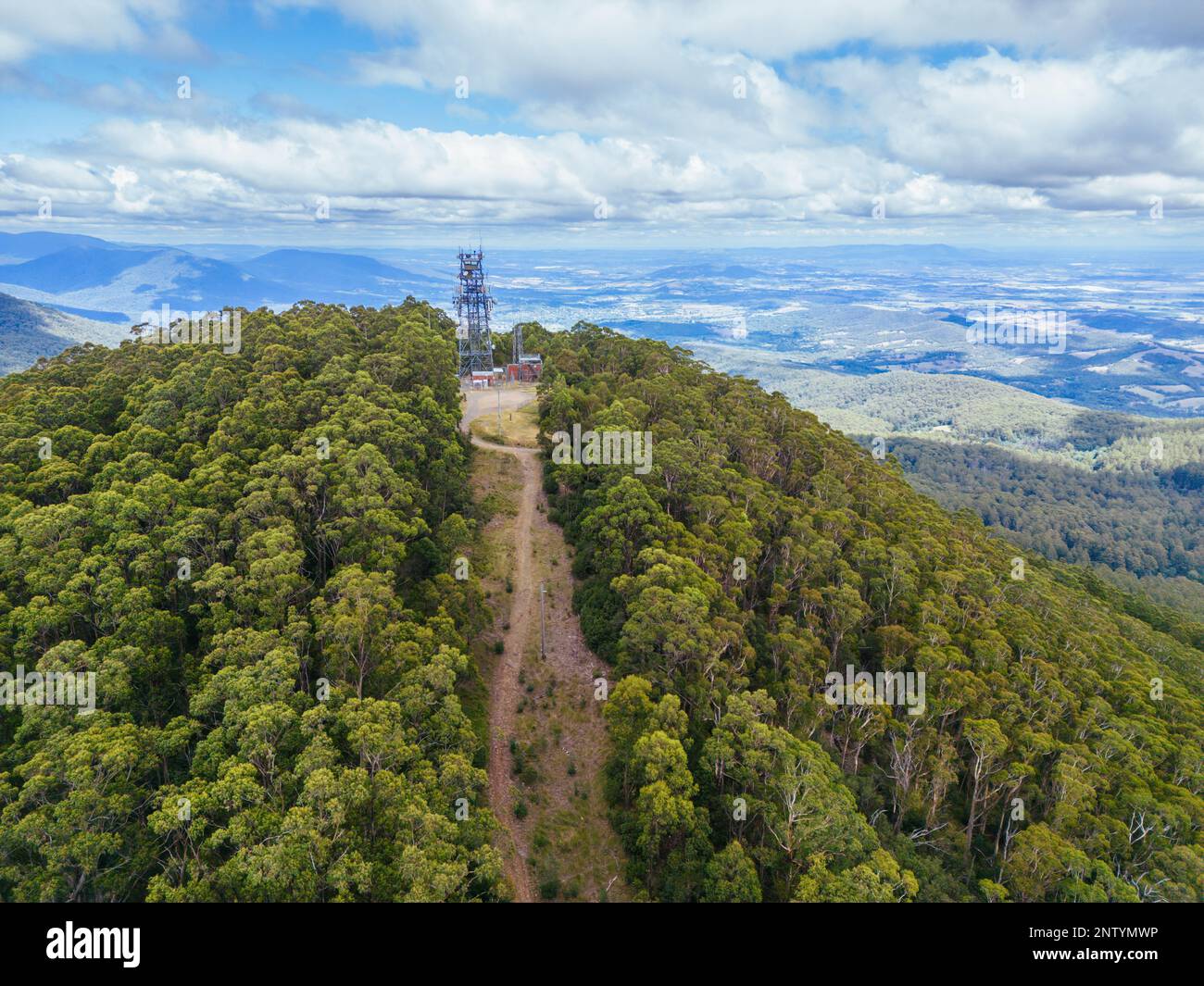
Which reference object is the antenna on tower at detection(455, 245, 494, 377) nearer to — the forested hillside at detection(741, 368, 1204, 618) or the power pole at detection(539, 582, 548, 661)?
the power pole at detection(539, 582, 548, 661)

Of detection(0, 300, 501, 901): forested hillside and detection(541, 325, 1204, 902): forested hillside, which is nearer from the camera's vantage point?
detection(0, 300, 501, 901): forested hillside

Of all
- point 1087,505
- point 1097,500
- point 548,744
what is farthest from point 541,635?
point 1097,500

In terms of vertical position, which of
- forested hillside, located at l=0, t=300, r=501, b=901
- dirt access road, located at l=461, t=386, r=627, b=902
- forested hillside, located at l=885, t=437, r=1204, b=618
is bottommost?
forested hillside, located at l=885, t=437, r=1204, b=618

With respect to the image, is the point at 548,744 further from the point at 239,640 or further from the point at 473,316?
the point at 473,316

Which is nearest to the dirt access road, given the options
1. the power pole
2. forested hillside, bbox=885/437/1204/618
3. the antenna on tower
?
the power pole

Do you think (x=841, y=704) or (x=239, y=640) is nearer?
(x=239, y=640)
